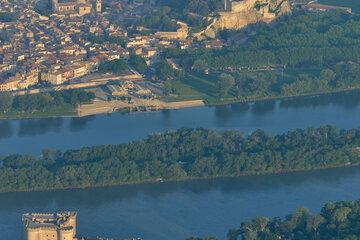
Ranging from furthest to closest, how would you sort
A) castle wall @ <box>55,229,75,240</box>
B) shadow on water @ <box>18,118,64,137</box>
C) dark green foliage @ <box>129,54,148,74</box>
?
dark green foliage @ <box>129,54,148,74</box>, shadow on water @ <box>18,118,64,137</box>, castle wall @ <box>55,229,75,240</box>

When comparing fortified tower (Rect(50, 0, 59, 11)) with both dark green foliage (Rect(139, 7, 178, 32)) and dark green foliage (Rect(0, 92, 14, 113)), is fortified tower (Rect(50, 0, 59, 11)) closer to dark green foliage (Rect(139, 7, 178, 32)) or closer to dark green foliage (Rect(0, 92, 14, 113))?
dark green foliage (Rect(139, 7, 178, 32))

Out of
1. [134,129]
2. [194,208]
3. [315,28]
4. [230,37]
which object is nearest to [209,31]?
[230,37]

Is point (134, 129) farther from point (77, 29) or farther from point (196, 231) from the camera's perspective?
point (77, 29)

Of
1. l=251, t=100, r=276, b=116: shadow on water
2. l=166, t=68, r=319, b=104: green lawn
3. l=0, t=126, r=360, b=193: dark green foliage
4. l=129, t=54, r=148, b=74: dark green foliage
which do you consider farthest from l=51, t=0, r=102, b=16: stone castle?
l=0, t=126, r=360, b=193: dark green foliage

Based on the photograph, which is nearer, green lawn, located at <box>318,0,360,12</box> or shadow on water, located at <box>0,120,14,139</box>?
shadow on water, located at <box>0,120,14,139</box>

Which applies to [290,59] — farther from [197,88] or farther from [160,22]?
[160,22]
